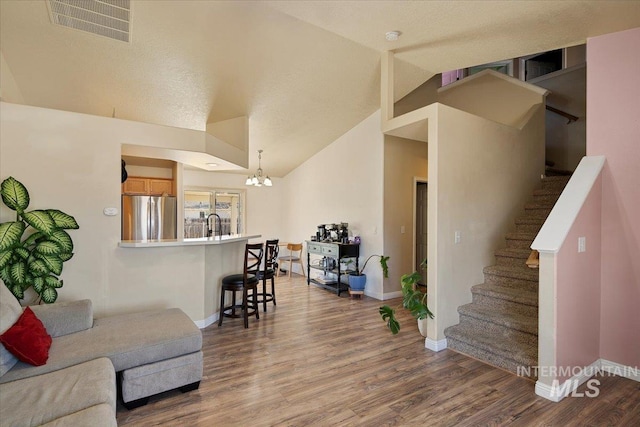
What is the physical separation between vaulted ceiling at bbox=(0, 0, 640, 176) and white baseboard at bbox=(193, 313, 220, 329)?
9.27 feet

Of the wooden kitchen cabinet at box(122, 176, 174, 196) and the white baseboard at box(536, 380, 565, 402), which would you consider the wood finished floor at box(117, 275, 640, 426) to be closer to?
the white baseboard at box(536, 380, 565, 402)

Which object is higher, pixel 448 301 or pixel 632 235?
pixel 632 235

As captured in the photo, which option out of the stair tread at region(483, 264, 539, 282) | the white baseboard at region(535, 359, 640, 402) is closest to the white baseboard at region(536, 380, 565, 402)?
the white baseboard at region(535, 359, 640, 402)

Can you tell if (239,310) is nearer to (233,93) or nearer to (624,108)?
(233,93)

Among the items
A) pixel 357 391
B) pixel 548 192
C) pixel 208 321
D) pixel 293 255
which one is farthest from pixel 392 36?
pixel 293 255

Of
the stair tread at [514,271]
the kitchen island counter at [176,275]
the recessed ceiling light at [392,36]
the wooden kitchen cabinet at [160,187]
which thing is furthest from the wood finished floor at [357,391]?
the recessed ceiling light at [392,36]

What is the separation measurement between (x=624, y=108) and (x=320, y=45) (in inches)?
120

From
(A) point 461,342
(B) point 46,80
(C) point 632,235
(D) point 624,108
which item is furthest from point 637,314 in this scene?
(B) point 46,80

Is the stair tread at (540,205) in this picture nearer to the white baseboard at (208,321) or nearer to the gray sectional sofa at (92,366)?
the gray sectional sofa at (92,366)

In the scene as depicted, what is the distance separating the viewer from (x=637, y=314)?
A: 108 inches

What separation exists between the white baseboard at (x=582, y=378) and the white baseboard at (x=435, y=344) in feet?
3.09

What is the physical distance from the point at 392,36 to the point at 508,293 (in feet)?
10.2

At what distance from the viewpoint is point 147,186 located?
230 inches

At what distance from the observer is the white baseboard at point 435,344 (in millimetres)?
3316
